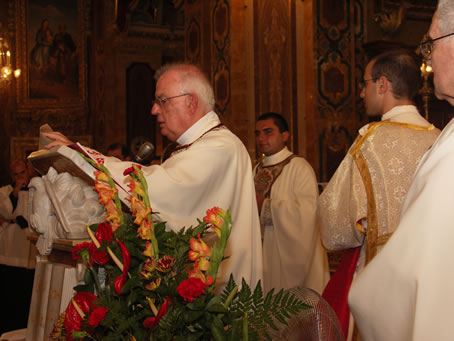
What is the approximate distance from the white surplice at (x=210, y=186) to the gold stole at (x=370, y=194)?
59cm

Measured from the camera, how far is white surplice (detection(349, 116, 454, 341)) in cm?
122

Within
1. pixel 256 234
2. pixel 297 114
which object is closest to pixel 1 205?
pixel 297 114

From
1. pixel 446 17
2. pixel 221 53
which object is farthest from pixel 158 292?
pixel 221 53

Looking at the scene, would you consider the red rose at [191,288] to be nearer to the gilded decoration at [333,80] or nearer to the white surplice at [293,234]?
the white surplice at [293,234]

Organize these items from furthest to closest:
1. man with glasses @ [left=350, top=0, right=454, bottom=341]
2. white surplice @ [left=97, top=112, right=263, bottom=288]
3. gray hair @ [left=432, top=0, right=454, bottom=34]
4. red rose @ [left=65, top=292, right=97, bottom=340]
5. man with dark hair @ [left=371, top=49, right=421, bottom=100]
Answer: man with dark hair @ [left=371, top=49, right=421, bottom=100] → white surplice @ [left=97, top=112, right=263, bottom=288] → gray hair @ [left=432, top=0, right=454, bottom=34] → red rose @ [left=65, top=292, right=97, bottom=340] → man with glasses @ [left=350, top=0, right=454, bottom=341]

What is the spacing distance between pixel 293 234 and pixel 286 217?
0.52 ft

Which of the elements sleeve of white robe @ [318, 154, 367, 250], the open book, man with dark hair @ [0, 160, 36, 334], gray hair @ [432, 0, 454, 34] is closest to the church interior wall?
man with dark hair @ [0, 160, 36, 334]

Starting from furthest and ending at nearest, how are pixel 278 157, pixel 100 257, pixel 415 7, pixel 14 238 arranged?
pixel 415 7, pixel 14 238, pixel 278 157, pixel 100 257

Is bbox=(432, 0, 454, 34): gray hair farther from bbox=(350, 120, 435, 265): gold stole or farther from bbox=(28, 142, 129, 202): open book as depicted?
bbox=(350, 120, 435, 265): gold stole

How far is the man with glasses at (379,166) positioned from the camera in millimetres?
3053

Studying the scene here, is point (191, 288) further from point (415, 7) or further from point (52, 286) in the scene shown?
point (415, 7)

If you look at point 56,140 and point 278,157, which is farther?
point 278,157

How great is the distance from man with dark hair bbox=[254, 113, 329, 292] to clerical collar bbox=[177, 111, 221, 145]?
2.17 m

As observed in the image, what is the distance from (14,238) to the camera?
7395mm
